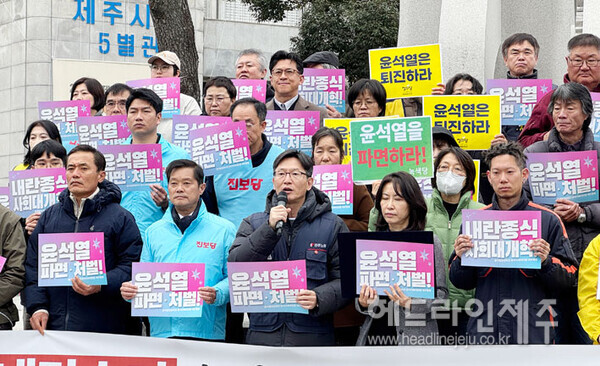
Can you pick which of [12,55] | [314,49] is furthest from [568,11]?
[12,55]

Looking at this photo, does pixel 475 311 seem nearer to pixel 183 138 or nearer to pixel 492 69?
pixel 183 138

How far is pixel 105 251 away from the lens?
681 cm

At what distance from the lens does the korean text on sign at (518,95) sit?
8.76 meters

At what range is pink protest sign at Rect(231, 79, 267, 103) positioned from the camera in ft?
30.8

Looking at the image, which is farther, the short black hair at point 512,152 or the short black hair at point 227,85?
the short black hair at point 227,85

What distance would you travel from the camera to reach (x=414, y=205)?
6367mm

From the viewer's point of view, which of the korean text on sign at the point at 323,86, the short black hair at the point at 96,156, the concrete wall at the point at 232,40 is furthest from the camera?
the concrete wall at the point at 232,40

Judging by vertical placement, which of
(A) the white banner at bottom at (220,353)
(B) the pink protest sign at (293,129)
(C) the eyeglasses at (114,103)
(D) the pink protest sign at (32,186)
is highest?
(C) the eyeglasses at (114,103)

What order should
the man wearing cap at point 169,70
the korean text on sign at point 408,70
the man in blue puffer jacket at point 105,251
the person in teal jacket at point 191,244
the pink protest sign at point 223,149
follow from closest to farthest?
the person in teal jacket at point 191,244 → the man in blue puffer jacket at point 105,251 → the pink protest sign at point 223,149 → the korean text on sign at point 408,70 → the man wearing cap at point 169,70

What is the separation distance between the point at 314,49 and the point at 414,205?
18904 millimetres

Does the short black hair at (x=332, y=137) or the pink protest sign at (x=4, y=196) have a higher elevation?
the short black hair at (x=332, y=137)

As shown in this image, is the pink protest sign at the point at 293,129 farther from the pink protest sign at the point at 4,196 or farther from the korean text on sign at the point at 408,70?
the pink protest sign at the point at 4,196

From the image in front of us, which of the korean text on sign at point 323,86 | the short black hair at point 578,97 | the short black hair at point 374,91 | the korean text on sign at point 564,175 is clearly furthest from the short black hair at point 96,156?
the short black hair at point 578,97

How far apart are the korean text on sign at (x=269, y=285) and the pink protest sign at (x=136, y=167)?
168 cm
